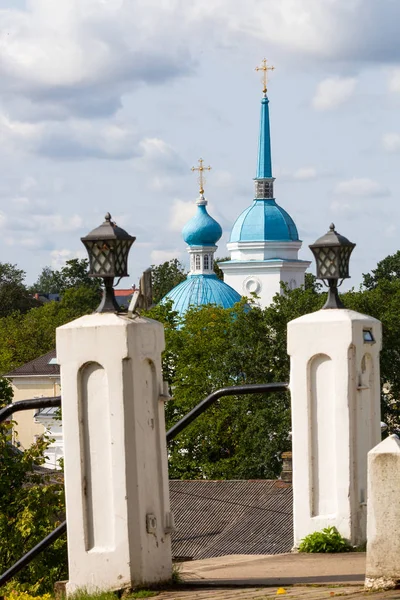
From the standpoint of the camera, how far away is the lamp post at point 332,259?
961 cm

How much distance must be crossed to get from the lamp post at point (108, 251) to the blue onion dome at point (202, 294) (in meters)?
62.2

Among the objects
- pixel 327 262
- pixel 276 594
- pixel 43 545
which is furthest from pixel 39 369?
pixel 276 594

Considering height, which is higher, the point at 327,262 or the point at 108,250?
the point at 108,250

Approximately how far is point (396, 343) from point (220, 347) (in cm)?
813

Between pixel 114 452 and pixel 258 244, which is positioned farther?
pixel 258 244

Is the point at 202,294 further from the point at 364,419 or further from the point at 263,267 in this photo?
the point at 364,419

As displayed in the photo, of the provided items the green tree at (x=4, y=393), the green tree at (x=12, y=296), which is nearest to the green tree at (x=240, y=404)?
the green tree at (x=4, y=393)

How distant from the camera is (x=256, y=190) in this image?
272ft

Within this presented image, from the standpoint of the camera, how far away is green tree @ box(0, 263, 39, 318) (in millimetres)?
109875

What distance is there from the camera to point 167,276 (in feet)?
380

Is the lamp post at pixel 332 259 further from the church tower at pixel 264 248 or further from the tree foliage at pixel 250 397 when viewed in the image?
the church tower at pixel 264 248

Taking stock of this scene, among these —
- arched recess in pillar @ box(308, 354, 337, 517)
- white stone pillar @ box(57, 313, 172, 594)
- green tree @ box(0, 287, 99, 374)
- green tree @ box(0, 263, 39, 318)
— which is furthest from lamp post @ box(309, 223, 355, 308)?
green tree @ box(0, 263, 39, 318)

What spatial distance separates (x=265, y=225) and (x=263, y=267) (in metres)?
2.46

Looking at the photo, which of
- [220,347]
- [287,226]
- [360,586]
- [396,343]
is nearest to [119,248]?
[360,586]
